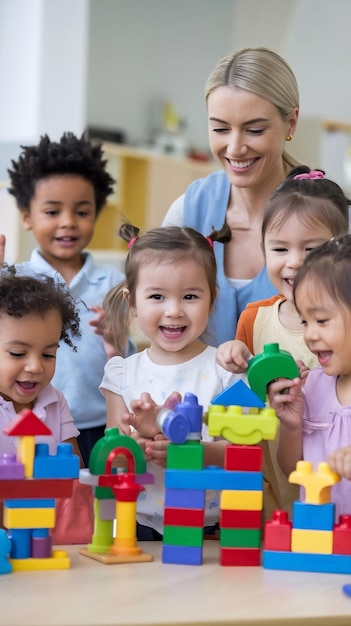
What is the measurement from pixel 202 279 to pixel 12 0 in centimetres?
475

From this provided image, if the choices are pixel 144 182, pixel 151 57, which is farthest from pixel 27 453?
pixel 151 57

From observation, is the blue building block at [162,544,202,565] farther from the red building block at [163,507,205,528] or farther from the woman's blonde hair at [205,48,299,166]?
the woman's blonde hair at [205,48,299,166]

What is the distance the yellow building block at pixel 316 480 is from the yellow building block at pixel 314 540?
4 centimetres

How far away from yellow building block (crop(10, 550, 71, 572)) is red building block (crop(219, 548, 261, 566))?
0.23 metres

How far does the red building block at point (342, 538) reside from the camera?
1.43m

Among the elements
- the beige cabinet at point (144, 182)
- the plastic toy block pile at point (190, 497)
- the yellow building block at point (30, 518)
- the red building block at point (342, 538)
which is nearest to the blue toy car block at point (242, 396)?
the plastic toy block pile at point (190, 497)

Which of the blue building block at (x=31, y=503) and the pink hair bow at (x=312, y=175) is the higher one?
the pink hair bow at (x=312, y=175)

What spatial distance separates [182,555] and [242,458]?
17cm

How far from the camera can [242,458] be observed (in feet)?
4.77

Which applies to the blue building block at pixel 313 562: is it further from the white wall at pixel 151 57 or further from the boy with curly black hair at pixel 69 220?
the white wall at pixel 151 57

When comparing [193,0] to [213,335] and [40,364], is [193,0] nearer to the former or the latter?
[213,335]

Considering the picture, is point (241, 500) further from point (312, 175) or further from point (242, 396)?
point (312, 175)

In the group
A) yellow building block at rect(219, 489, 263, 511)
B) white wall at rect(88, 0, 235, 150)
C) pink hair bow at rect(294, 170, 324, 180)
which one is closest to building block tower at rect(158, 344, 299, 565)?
yellow building block at rect(219, 489, 263, 511)

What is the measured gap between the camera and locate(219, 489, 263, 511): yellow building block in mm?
1446
